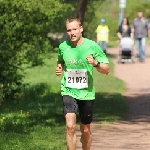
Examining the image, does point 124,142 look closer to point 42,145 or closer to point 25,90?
point 42,145

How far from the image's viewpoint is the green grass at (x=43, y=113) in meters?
10.9

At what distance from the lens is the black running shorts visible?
907 cm

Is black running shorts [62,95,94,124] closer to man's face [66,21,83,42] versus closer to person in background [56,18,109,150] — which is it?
person in background [56,18,109,150]

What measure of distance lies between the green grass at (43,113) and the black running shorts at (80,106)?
1.17m

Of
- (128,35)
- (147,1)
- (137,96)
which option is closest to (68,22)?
(137,96)

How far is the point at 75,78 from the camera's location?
9.08m

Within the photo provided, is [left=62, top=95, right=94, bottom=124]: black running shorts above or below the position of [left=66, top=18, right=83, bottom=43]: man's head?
below

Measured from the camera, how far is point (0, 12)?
15875mm

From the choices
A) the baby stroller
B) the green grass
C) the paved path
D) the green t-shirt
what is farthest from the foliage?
the baby stroller

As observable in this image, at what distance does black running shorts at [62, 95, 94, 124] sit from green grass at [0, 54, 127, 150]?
1.17 meters

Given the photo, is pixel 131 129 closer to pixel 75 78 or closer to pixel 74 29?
pixel 75 78

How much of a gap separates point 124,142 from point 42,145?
50.6 inches

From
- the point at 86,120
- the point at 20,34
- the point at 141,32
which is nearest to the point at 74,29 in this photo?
the point at 86,120

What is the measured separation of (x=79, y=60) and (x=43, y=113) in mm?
5534
